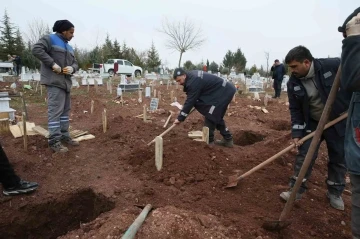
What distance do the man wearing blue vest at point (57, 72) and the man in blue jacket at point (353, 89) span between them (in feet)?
11.6

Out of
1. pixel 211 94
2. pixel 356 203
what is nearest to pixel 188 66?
pixel 211 94

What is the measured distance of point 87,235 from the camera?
2.07m

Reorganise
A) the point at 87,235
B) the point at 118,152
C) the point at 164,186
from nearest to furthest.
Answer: the point at 87,235 → the point at 164,186 → the point at 118,152

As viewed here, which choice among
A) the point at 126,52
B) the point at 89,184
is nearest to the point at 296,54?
the point at 89,184

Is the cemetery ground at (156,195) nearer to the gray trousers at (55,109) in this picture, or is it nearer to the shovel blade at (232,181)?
the shovel blade at (232,181)

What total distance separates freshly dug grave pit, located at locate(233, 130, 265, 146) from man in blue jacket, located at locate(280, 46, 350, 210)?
8.97ft

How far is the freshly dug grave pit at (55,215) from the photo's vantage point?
2.83m

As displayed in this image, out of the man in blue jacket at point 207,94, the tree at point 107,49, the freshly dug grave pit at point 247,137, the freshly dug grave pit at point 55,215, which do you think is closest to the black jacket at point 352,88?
the freshly dug grave pit at point 55,215

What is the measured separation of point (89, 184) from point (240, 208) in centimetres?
187

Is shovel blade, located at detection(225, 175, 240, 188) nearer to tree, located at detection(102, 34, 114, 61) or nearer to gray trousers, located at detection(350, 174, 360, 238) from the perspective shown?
gray trousers, located at detection(350, 174, 360, 238)

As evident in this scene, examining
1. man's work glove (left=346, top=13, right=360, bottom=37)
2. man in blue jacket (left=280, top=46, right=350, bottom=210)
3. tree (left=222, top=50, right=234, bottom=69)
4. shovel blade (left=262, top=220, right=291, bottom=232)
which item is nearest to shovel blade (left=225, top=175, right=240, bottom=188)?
man in blue jacket (left=280, top=46, right=350, bottom=210)

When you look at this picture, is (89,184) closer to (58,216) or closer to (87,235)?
(58,216)

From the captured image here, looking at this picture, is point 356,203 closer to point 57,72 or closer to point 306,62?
point 306,62

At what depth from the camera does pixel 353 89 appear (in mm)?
1379
